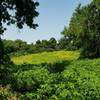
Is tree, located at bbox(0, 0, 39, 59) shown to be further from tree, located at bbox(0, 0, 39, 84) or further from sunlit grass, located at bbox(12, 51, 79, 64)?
sunlit grass, located at bbox(12, 51, 79, 64)

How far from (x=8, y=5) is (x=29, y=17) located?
203cm

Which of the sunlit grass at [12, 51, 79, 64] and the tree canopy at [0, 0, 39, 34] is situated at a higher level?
the tree canopy at [0, 0, 39, 34]

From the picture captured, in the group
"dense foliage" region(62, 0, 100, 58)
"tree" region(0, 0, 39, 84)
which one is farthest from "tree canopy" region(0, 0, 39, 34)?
"dense foliage" region(62, 0, 100, 58)

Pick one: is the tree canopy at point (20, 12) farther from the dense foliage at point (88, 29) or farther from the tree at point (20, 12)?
the dense foliage at point (88, 29)

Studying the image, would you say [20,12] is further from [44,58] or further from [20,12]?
[44,58]

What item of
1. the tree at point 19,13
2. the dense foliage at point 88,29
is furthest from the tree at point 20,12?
the dense foliage at point 88,29

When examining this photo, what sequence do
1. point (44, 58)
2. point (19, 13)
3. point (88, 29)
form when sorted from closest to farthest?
point (19, 13) → point (88, 29) → point (44, 58)

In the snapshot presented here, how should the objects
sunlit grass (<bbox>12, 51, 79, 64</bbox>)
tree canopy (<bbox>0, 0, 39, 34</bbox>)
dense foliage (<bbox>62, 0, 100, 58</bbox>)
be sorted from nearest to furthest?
tree canopy (<bbox>0, 0, 39, 34</bbox>) → dense foliage (<bbox>62, 0, 100, 58</bbox>) → sunlit grass (<bbox>12, 51, 79, 64</bbox>)

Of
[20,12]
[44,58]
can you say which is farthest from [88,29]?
[20,12]

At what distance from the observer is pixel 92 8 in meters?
68.2

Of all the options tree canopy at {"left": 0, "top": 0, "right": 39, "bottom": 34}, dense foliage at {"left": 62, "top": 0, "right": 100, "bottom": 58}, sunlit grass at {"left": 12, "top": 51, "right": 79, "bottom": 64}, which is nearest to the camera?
tree canopy at {"left": 0, "top": 0, "right": 39, "bottom": 34}

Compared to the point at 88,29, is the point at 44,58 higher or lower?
lower

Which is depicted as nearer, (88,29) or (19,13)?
(19,13)

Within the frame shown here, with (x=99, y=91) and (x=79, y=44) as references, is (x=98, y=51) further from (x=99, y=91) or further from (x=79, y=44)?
(x=99, y=91)
